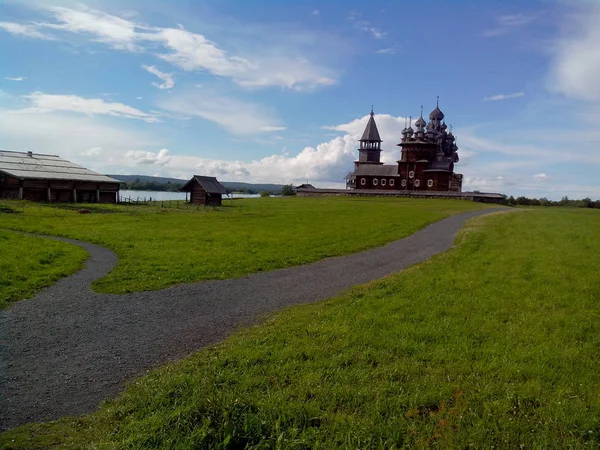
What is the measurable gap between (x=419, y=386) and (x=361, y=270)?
9721 mm

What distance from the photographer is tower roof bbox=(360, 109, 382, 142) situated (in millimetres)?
109625

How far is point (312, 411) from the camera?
5680mm

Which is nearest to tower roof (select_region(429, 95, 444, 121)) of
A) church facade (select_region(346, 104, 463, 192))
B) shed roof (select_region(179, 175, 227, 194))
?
church facade (select_region(346, 104, 463, 192))

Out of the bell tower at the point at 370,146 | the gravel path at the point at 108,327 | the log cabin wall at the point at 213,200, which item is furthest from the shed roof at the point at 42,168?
the bell tower at the point at 370,146

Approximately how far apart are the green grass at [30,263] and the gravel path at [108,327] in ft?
1.58

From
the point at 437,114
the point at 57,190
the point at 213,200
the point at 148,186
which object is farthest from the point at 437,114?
the point at 148,186

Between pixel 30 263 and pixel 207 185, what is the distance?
1741 inches

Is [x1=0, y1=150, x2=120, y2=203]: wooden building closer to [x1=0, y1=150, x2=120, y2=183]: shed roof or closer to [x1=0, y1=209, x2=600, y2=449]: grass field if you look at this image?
[x1=0, y1=150, x2=120, y2=183]: shed roof

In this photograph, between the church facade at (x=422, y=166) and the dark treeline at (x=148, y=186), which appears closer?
the church facade at (x=422, y=166)

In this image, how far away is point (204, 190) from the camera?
57.5 m

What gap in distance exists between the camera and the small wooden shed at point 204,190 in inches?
2282

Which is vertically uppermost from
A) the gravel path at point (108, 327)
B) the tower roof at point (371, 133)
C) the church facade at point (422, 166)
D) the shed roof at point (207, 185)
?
the tower roof at point (371, 133)

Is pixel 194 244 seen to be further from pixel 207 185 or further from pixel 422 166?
pixel 422 166

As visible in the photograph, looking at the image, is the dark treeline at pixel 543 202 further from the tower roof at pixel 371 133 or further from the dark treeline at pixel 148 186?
the dark treeline at pixel 148 186
